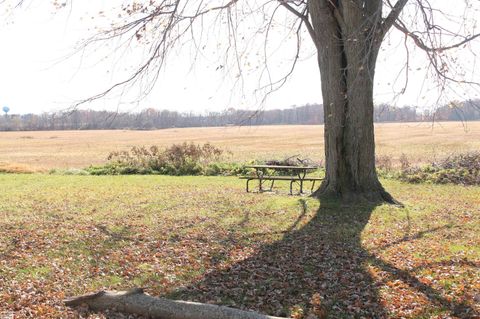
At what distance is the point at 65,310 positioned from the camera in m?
5.88

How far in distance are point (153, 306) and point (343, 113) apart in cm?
776

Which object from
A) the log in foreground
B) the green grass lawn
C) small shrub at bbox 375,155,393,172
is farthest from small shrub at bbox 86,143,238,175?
the log in foreground

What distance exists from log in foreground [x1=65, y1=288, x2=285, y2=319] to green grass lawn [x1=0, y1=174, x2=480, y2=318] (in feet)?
0.67

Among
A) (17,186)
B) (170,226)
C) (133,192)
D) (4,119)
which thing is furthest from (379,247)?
(4,119)

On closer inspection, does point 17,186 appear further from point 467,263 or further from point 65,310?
point 467,263

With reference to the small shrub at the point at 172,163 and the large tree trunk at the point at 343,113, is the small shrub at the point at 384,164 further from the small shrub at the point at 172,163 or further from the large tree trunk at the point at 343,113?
the large tree trunk at the point at 343,113

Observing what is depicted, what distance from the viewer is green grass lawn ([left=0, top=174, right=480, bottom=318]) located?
20.6ft

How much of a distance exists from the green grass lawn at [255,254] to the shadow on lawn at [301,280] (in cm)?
2

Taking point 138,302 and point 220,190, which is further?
point 220,190

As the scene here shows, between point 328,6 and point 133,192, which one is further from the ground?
point 328,6

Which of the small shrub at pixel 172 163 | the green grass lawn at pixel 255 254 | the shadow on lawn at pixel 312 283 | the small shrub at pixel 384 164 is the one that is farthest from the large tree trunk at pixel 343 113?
the small shrub at pixel 172 163

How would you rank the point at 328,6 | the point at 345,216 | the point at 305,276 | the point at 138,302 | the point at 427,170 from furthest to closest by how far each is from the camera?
the point at 427,170
the point at 328,6
the point at 345,216
the point at 305,276
the point at 138,302

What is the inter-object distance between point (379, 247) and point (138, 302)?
4.58m

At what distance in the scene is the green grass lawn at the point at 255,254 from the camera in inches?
248
